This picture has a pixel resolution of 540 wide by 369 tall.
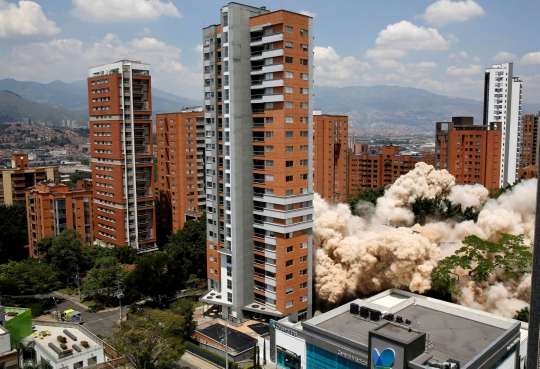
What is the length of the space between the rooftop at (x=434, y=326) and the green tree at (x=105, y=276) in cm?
1852

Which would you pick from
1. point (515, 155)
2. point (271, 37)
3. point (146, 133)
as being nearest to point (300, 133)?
point (271, 37)

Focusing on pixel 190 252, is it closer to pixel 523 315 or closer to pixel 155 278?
pixel 155 278

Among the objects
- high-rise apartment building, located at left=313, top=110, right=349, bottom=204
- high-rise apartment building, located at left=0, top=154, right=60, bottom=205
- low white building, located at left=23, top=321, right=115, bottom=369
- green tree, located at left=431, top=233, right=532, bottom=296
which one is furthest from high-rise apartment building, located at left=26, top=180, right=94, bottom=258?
green tree, located at left=431, top=233, right=532, bottom=296

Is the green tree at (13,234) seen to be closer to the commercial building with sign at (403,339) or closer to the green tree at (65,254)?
the green tree at (65,254)

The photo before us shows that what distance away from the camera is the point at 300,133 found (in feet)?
97.4

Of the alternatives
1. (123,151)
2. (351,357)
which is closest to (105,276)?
(123,151)

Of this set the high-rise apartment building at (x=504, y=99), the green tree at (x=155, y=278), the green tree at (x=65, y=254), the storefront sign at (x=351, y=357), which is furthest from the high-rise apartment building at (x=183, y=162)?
the high-rise apartment building at (x=504, y=99)

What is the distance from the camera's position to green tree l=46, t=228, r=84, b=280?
40.5 m

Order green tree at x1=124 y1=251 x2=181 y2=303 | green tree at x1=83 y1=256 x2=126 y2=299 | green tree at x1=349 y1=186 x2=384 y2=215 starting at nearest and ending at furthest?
green tree at x1=124 y1=251 x2=181 y2=303 < green tree at x1=83 y1=256 x2=126 y2=299 < green tree at x1=349 y1=186 x2=384 y2=215

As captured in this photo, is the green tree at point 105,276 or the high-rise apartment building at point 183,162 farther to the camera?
the high-rise apartment building at point 183,162

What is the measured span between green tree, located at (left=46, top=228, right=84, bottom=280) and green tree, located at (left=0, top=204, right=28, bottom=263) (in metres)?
11.9

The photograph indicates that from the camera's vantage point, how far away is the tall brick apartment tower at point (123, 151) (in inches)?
1759

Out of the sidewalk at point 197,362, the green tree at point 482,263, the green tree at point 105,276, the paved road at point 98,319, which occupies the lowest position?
Answer: the paved road at point 98,319

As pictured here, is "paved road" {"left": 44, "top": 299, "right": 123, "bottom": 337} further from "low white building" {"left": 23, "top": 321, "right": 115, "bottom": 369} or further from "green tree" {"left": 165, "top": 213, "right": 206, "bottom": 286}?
"low white building" {"left": 23, "top": 321, "right": 115, "bottom": 369}
